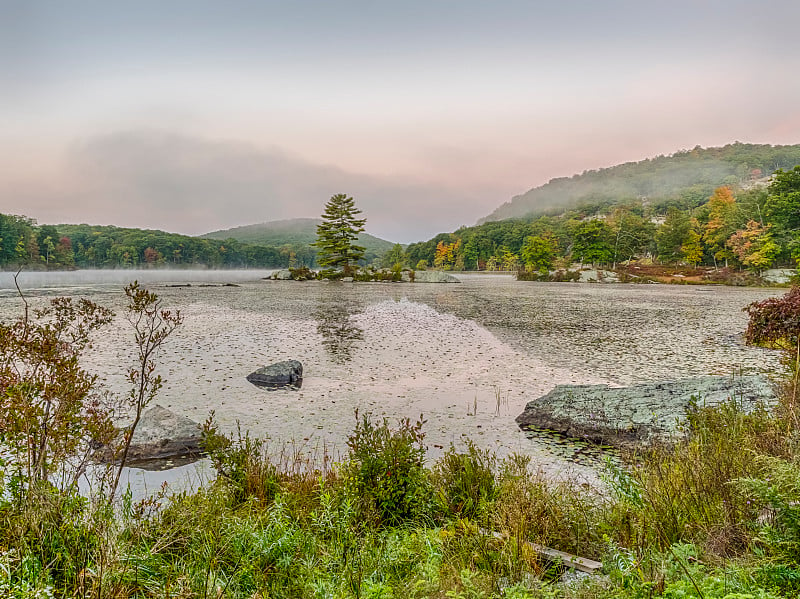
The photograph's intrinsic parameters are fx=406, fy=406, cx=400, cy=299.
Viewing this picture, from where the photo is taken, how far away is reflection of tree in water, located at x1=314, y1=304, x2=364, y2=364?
10.2 meters

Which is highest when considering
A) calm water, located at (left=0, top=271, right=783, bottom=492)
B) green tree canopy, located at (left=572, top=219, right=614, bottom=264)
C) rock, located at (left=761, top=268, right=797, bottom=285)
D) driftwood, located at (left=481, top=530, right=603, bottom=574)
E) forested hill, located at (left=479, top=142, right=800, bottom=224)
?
forested hill, located at (left=479, top=142, right=800, bottom=224)

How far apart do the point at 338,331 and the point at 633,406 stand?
943 centimetres

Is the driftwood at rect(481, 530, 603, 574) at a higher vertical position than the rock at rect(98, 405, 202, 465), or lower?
higher

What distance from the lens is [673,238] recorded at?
5525 cm

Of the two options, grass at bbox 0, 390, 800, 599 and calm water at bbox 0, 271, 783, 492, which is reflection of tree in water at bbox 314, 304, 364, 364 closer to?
calm water at bbox 0, 271, 783, 492

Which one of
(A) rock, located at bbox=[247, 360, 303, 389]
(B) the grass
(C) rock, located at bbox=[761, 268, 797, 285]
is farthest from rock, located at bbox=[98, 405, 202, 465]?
(C) rock, located at bbox=[761, 268, 797, 285]

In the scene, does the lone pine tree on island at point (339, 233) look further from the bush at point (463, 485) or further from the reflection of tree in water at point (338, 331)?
the bush at point (463, 485)

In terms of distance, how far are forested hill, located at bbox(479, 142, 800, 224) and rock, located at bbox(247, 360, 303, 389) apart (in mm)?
108863

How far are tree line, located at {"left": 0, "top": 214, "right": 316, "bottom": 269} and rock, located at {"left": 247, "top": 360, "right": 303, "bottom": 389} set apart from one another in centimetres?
6059

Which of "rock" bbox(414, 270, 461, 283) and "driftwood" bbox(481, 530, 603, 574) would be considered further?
"rock" bbox(414, 270, 461, 283)

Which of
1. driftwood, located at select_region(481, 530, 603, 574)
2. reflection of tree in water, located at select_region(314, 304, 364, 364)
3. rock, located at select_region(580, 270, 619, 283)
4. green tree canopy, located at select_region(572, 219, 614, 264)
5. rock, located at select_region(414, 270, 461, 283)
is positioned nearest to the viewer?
driftwood, located at select_region(481, 530, 603, 574)

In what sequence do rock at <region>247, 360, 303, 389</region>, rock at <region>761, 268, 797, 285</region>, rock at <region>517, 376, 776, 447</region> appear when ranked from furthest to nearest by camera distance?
rock at <region>761, 268, 797, 285</region> → rock at <region>247, 360, 303, 389</region> → rock at <region>517, 376, 776, 447</region>

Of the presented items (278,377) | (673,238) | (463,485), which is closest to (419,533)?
(463,485)

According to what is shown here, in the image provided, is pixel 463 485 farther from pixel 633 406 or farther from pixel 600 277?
pixel 600 277
